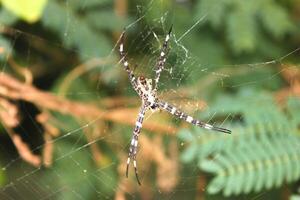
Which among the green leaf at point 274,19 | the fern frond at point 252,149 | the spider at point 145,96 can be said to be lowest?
the fern frond at point 252,149

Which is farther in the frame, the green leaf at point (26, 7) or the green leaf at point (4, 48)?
the green leaf at point (4, 48)

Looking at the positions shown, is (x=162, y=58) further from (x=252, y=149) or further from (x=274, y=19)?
(x=252, y=149)

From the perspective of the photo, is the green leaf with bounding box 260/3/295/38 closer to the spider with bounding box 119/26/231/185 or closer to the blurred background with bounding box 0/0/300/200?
the blurred background with bounding box 0/0/300/200

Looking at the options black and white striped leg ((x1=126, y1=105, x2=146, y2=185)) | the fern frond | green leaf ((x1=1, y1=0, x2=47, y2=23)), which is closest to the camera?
the fern frond

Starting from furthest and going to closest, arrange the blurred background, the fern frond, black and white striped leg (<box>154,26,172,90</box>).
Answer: the blurred background → black and white striped leg (<box>154,26,172,90</box>) → the fern frond

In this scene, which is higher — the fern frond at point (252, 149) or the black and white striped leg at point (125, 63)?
the black and white striped leg at point (125, 63)

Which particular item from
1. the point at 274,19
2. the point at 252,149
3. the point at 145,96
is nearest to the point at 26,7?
the point at 145,96

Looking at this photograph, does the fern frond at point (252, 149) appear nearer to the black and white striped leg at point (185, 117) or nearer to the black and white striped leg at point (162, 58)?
the black and white striped leg at point (185, 117)

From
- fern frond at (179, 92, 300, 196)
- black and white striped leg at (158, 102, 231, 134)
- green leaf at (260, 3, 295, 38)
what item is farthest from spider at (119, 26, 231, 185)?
green leaf at (260, 3, 295, 38)

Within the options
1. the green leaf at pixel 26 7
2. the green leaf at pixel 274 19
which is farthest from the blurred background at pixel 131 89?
the green leaf at pixel 26 7
